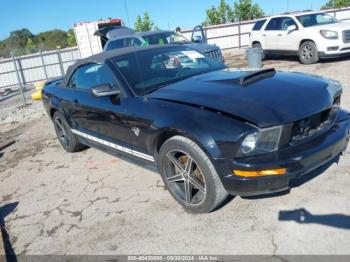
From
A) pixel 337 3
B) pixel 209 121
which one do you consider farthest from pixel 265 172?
pixel 337 3

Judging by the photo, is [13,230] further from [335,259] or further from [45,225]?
[335,259]

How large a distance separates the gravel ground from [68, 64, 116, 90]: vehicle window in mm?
1213

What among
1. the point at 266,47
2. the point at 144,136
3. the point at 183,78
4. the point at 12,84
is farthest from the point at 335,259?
the point at 12,84

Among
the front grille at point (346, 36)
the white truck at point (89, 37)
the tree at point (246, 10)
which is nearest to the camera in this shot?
the front grille at point (346, 36)

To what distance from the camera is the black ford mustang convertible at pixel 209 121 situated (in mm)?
2953

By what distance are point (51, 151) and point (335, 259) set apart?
16.8 feet

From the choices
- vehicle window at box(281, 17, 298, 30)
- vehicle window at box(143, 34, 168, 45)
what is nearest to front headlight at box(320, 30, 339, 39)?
vehicle window at box(281, 17, 298, 30)

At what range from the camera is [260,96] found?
326cm

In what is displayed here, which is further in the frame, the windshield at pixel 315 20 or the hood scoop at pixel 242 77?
the windshield at pixel 315 20

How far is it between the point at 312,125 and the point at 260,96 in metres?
0.52

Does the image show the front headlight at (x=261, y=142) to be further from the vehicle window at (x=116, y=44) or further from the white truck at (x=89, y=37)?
the white truck at (x=89, y=37)

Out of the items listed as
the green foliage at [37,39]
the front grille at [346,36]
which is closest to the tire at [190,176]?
the front grille at [346,36]

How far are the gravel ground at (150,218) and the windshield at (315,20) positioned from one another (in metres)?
8.16

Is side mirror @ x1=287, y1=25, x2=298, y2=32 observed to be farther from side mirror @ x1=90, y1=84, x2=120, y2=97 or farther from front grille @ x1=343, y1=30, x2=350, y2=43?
side mirror @ x1=90, y1=84, x2=120, y2=97
